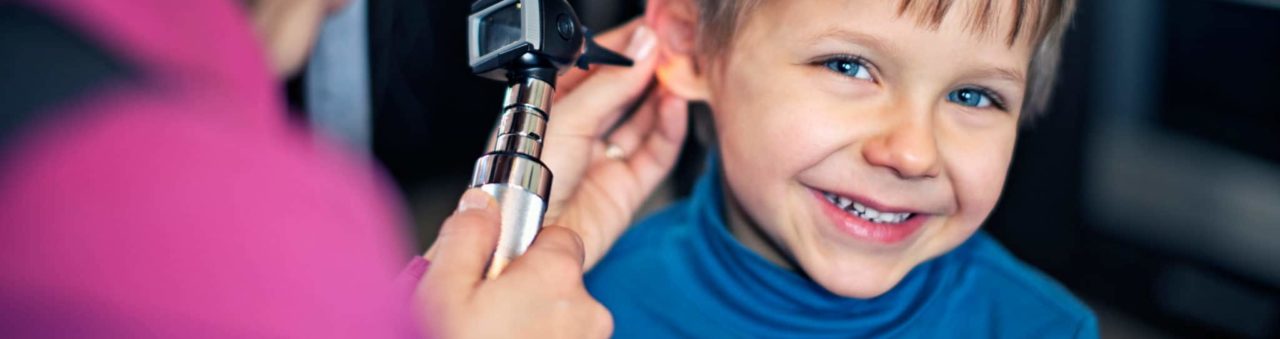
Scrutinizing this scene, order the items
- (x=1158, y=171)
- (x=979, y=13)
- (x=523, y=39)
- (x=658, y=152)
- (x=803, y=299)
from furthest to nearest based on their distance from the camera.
→ (x=1158, y=171)
(x=658, y=152)
(x=803, y=299)
(x=979, y=13)
(x=523, y=39)

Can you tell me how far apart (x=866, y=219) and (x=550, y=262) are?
35cm

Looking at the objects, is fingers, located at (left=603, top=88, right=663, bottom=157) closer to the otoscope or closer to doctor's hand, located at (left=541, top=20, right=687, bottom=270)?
doctor's hand, located at (left=541, top=20, right=687, bottom=270)

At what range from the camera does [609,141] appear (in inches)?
46.3

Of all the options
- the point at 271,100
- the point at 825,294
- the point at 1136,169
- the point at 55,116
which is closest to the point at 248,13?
the point at 271,100

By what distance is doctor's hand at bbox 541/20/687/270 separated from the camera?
1.08 m

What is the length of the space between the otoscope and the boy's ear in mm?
208

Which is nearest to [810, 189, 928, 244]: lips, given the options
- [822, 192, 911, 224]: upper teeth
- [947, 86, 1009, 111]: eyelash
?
[822, 192, 911, 224]: upper teeth

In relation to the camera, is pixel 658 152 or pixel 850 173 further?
pixel 658 152

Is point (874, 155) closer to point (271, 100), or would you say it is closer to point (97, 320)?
point (271, 100)

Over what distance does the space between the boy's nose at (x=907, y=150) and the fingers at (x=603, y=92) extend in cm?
23

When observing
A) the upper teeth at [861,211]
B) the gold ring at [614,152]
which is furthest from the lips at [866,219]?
the gold ring at [614,152]

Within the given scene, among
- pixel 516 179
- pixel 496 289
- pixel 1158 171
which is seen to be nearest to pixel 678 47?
pixel 516 179

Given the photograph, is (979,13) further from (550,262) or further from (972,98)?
(550,262)

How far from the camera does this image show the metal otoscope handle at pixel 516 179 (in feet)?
2.55
